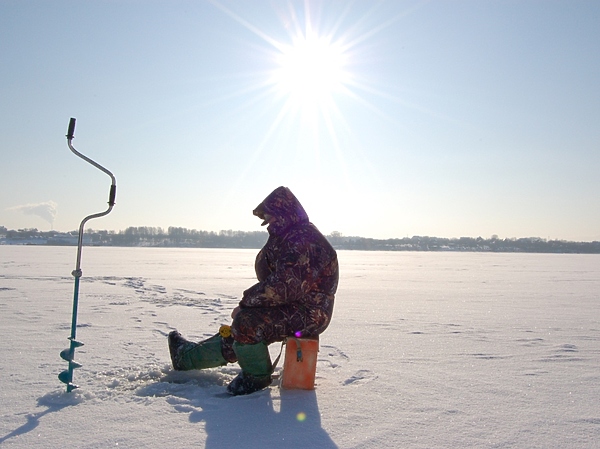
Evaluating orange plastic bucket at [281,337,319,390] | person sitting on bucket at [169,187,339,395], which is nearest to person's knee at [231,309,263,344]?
person sitting on bucket at [169,187,339,395]

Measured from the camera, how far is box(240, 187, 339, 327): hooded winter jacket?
2.92 m

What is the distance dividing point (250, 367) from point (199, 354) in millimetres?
471

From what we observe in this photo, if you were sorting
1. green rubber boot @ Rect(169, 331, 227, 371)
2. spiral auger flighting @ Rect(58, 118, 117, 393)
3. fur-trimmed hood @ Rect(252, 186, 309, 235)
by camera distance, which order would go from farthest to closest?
green rubber boot @ Rect(169, 331, 227, 371) < fur-trimmed hood @ Rect(252, 186, 309, 235) < spiral auger flighting @ Rect(58, 118, 117, 393)

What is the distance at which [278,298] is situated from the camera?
115 inches

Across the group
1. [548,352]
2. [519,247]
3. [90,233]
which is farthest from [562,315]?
[90,233]

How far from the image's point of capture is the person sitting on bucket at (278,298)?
2934mm

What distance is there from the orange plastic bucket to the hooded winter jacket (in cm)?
18

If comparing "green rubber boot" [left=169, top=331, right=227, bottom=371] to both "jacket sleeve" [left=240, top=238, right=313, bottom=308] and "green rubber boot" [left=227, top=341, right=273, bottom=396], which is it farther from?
"jacket sleeve" [left=240, top=238, right=313, bottom=308]

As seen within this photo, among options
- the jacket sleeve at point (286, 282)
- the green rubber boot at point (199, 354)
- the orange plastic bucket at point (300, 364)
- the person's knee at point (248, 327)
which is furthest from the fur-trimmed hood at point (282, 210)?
the green rubber boot at point (199, 354)

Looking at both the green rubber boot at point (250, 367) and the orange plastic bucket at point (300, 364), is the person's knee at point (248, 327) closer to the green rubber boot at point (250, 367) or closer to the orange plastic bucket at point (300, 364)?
the green rubber boot at point (250, 367)

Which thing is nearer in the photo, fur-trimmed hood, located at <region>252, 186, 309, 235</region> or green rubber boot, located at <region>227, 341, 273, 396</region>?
green rubber boot, located at <region>227, 341, 273, 396</region>

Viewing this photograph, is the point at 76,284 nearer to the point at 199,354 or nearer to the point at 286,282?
the point at 199,354

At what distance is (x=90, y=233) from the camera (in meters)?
108

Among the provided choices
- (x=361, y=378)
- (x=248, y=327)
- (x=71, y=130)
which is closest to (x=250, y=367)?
(x=248, y=327)
